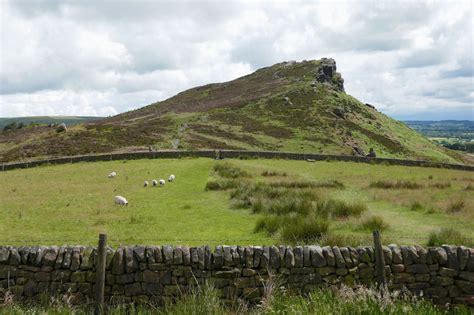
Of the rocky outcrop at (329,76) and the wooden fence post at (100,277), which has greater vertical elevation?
the rocky outcrop at (329,76)

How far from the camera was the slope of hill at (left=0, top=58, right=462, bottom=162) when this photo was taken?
56.9 meters

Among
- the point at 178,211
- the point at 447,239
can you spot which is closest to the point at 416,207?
the point at 447,239

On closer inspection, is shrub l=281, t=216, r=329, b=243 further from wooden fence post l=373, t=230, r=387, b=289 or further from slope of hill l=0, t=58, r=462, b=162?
slope of hill l=0, t=58, r=462, b=162

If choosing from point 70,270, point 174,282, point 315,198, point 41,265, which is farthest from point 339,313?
point 315,198

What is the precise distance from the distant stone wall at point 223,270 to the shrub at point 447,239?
3.35m

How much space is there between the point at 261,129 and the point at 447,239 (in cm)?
6140

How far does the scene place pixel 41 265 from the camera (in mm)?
9523

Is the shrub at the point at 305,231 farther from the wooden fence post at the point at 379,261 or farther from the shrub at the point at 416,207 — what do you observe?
the shrub at the point at 416,207

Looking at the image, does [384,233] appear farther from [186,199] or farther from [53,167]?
[53,167]

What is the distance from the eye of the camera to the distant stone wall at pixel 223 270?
31.0 ft

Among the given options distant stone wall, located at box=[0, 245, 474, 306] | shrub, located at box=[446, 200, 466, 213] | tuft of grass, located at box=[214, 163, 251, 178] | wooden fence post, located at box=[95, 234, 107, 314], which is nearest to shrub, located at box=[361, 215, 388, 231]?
shrub, located at box=[446, 200, 466, 213]

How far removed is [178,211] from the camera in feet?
63.4

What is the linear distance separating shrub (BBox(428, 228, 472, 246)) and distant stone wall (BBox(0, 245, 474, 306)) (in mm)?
3355

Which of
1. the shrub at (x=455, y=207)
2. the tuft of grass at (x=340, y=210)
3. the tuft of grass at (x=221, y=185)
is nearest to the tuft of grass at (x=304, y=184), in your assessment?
the tuft of grass at (x=221, y=185)
